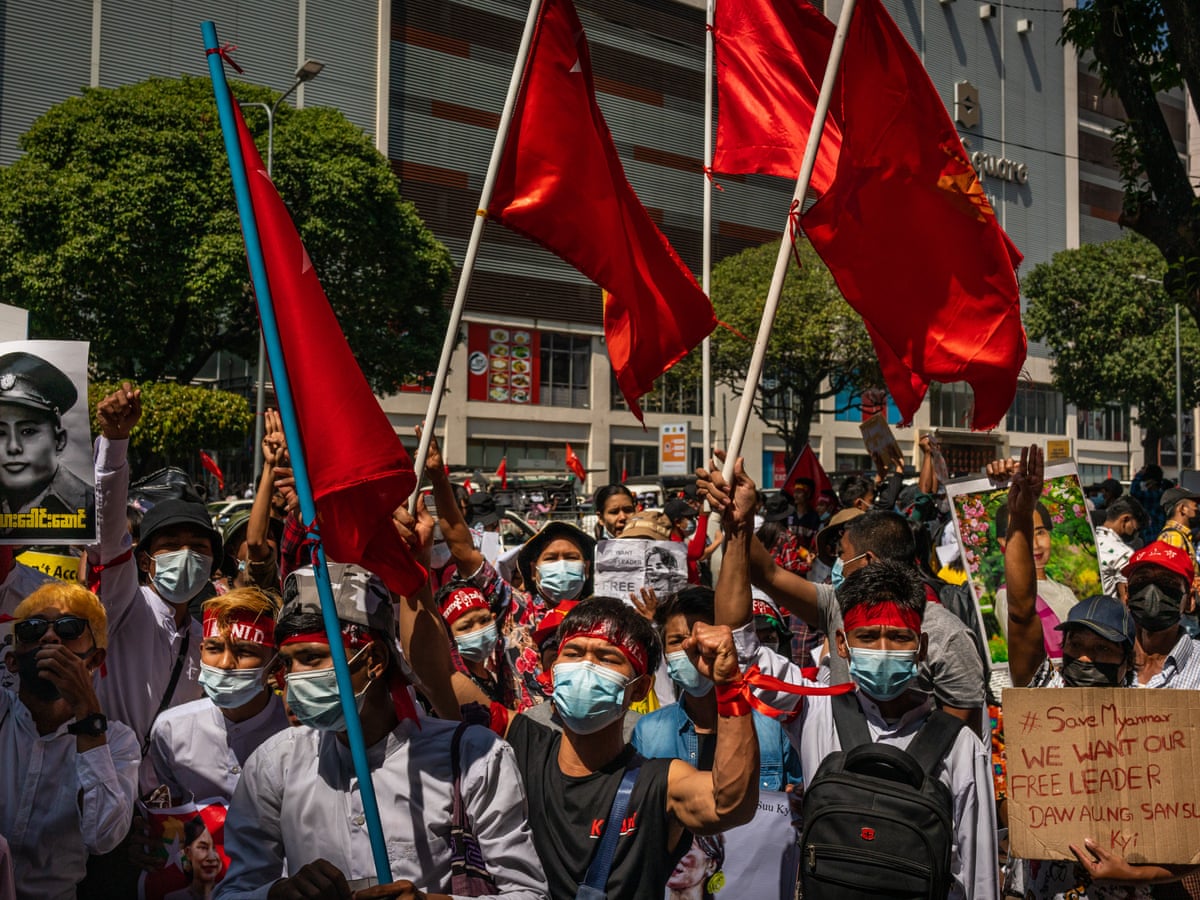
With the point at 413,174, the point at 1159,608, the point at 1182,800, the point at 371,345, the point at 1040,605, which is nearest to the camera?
the point at 1182,800

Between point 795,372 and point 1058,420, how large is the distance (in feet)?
75.7

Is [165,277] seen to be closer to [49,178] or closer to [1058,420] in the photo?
[49,178]

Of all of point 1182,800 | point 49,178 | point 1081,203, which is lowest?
point 1182,800

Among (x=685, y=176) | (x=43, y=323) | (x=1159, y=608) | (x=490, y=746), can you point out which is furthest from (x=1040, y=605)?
(x=685, y=176)

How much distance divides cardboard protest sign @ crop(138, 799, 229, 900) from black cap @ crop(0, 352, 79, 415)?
1258mm

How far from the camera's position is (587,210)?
4512 mm

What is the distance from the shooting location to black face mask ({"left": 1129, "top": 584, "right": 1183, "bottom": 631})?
4227 millimetres

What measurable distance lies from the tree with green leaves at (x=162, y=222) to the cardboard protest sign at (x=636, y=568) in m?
18.3

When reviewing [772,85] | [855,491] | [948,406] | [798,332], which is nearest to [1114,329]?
[948,406]

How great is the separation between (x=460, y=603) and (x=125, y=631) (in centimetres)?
112

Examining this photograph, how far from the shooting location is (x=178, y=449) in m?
22.6

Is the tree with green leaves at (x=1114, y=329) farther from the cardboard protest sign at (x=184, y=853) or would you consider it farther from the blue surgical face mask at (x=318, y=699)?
the blue surgical face mask at (x=318, y=699)

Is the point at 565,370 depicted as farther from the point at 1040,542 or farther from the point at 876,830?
the point at 876,830

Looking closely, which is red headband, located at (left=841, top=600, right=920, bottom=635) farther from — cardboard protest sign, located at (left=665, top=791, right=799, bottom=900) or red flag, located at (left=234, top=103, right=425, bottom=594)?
red flag, located at (left=234, top=103, right=425, bottom=594)
